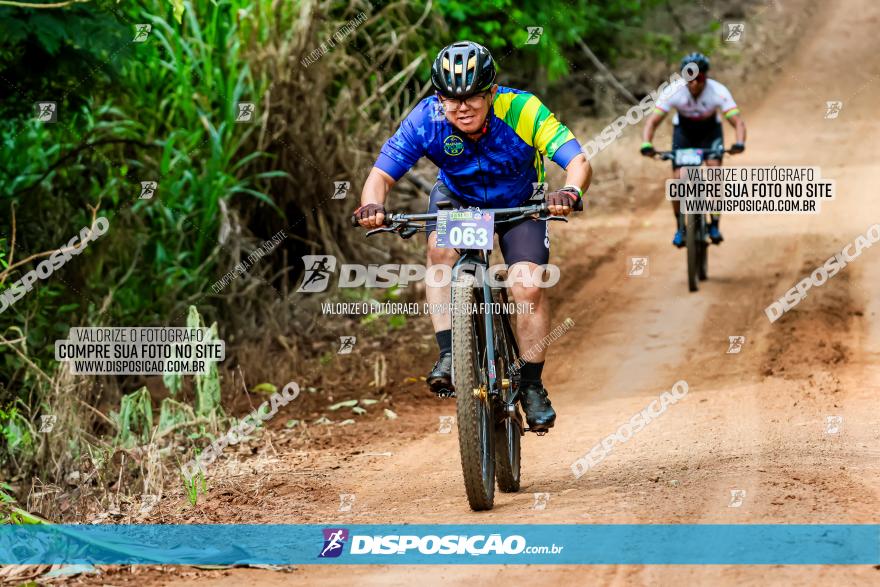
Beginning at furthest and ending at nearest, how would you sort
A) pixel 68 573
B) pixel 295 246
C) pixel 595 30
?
pixel 595 30 → pixel 295 246 → pixel 68 573

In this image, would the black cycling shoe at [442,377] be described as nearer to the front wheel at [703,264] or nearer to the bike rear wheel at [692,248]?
the bike rear wheel at [692,248]

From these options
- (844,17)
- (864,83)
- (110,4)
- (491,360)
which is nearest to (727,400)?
(491,360)

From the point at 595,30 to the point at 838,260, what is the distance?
943cm

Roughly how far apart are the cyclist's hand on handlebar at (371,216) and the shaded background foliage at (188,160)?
11.5 ft

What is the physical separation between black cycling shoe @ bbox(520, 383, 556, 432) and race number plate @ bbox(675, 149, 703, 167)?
618 cm

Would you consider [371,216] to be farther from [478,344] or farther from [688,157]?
[688,157]

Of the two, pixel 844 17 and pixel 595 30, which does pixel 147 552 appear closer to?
pixel 595 30

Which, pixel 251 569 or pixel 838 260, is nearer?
pixel 251 569

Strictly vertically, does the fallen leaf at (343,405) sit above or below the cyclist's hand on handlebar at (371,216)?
below

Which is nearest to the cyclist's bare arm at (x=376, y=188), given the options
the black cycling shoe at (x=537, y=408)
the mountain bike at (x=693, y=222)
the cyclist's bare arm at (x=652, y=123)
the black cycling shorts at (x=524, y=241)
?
the black cycling shorts at (x=524, y=241)

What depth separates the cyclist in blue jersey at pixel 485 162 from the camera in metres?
6.42

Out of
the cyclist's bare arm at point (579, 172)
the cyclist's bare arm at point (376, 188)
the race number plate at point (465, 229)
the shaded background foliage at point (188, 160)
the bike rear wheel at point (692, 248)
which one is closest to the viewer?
the race number plate at point (465, 229)

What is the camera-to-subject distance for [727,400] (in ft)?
30.9

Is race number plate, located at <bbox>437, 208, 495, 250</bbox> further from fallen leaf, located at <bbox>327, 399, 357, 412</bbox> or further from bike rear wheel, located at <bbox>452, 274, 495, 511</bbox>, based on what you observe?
fallen leaf, located at <bbox>327, 399, 357, 412</bbox>
